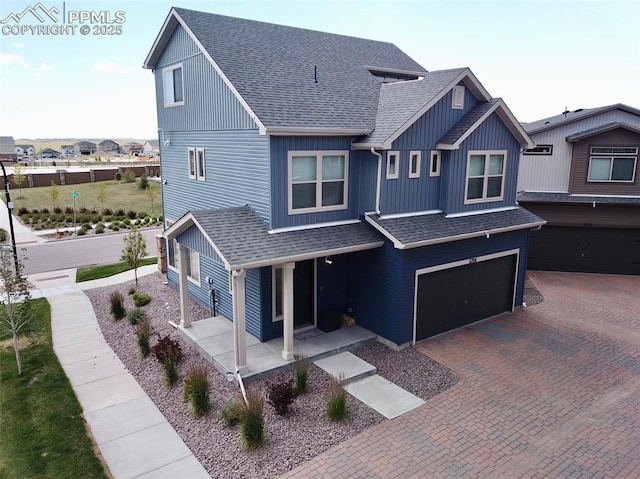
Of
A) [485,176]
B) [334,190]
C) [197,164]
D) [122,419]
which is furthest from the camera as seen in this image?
[197,164]

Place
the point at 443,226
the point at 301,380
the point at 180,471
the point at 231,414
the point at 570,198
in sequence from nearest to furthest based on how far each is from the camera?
1. the point at 180,471
2. the point at 231,414
3. the point at 301,380
4. the point at 443,226
5. the point at 570,198

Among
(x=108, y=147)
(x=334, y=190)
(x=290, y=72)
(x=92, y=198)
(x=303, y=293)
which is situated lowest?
(x=92, y=198)

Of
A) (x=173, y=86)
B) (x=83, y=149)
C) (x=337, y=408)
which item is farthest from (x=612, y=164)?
(x=83, y=149)

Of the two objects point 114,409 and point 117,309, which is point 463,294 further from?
point 117,309

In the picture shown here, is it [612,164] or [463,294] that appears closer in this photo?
[463,294]

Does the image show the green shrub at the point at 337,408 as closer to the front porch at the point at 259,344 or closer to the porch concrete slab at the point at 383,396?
the porch concrete slab at the point at 383,396

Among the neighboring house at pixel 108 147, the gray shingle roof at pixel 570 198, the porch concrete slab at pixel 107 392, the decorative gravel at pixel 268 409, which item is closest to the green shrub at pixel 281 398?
the decorative gravel at pixel 268 409

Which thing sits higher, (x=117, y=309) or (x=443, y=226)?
(x=443, y=226)
